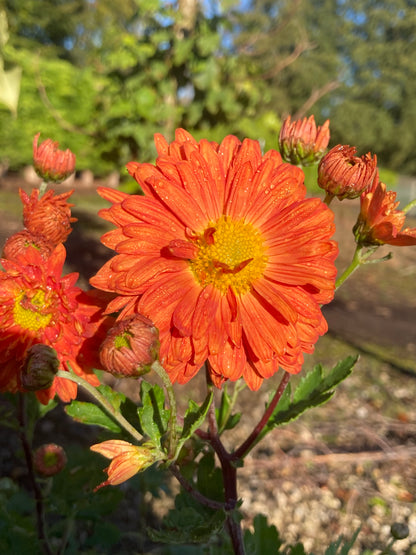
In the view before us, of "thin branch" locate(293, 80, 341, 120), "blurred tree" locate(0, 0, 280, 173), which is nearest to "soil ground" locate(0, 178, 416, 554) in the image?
"thin branch" locate(293, 80, 341, 120)

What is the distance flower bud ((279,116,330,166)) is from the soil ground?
3.83ft

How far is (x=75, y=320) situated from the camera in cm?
91

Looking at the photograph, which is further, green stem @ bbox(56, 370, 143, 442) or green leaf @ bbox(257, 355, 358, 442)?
green leaf @ bbox(257, 355, 358, 442)

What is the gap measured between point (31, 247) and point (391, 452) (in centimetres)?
254

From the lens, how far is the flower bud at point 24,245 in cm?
95

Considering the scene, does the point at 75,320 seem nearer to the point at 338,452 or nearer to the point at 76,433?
the point at 76,433

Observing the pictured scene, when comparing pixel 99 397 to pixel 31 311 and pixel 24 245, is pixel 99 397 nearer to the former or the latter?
pixel 31 311

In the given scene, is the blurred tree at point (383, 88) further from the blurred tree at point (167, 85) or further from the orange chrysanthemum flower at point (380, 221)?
the orange chrysanthemum flower at point (380, 221)

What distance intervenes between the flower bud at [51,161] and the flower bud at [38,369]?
54cm

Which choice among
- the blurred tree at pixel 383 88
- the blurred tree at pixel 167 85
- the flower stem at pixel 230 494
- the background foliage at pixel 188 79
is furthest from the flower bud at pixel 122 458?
the blurred tree at pixel 383 88

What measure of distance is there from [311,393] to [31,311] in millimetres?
611

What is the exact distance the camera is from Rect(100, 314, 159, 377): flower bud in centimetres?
73

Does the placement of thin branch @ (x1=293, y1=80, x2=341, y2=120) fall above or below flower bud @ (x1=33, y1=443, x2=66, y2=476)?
above

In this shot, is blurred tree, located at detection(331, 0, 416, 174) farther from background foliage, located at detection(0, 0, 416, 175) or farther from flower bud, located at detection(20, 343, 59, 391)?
flower bud, located at detection(20, 343, 59, 391)
